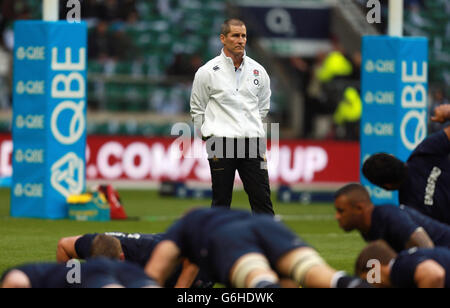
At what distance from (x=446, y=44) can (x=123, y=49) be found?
8843 mm

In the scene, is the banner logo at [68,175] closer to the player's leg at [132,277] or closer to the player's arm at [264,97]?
the player's arm at [264,97]

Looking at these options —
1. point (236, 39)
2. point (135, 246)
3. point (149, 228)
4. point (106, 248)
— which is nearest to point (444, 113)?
point (236, 39)

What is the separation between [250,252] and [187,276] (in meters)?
1.78

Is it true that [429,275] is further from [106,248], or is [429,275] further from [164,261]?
[106,248]

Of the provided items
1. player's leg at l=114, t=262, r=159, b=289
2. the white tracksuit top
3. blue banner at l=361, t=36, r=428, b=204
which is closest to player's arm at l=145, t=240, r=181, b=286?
player's leg at l=114, t=262, r=159, b=289

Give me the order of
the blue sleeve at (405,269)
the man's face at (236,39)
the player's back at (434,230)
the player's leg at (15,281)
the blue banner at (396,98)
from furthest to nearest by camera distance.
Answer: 1. the blue banner at (396,98)
2. the man's face at (236,39)
3. the player's back at (434,230)
4. the blue sleeve at (405,269)
5. the player's leg at (15,281)

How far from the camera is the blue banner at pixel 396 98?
56.6ft

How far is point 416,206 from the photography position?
32.1 ft

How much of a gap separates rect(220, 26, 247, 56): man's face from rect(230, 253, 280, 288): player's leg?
13.4 ft

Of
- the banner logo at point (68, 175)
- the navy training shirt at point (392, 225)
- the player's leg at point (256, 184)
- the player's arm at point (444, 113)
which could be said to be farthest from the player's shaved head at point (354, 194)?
the banner logo at point (68, 175)

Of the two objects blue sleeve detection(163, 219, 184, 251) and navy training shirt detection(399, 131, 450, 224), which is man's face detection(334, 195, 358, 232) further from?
navy training shirt detection(399, 131, 450, 224)

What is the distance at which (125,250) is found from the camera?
31.5 feet

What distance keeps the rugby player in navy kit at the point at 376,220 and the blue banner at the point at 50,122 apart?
8512mm

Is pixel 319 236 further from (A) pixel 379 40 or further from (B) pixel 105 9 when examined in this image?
(B) pixel 105 9
